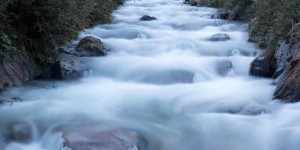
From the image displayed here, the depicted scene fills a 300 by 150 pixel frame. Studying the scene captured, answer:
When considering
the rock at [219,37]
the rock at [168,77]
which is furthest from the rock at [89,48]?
the rock at [219,37]

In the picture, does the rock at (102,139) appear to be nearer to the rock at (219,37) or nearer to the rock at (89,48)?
the rock at (89,48)

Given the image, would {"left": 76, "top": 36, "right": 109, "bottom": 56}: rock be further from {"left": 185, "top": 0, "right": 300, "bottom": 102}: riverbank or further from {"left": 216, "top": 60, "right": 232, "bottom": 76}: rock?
{"left": 185, "top": 0, "right": 300, "bottom": 102}: riverbank

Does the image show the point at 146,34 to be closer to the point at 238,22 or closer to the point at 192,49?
the point at 192,49

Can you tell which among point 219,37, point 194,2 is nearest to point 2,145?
point 219,37

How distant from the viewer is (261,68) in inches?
331

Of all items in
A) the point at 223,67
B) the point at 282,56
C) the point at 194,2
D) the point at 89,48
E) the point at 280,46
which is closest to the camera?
the point at 282,56

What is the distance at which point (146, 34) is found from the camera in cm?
1223

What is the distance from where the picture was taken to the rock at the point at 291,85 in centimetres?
651

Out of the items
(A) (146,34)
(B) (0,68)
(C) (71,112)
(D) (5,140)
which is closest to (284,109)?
(C) (71,112)

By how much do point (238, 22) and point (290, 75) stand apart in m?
7.11

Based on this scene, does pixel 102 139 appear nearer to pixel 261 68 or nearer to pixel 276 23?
pixel 261 68

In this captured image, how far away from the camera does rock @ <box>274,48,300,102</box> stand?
6.51m

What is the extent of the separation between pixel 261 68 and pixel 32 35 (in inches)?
183

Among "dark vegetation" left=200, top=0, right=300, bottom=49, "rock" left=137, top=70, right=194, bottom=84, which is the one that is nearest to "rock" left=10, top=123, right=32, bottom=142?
"rock" left=137, top=70, right=194, bottom=84
